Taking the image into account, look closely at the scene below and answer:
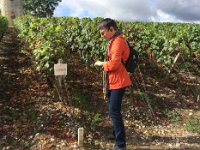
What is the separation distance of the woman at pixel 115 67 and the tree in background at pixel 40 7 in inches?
2039

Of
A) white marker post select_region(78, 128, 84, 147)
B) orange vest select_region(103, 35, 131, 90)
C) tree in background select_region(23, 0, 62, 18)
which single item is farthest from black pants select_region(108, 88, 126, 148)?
tree in background select_region(23, 0, 62, 18)

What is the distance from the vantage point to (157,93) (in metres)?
8.63

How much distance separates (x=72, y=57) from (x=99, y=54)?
2.29 meters

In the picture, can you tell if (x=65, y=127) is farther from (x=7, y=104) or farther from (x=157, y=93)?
(x=157, y=93)

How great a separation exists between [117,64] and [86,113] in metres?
1.95

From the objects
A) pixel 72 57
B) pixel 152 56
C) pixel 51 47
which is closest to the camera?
pixel 51 47

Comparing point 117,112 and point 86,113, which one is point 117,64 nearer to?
point 117,112

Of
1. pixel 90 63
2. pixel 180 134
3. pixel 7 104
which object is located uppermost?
pixel 90 63

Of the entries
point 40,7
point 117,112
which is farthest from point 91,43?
point 40,7


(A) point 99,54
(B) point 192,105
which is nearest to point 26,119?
(A) point 99,54

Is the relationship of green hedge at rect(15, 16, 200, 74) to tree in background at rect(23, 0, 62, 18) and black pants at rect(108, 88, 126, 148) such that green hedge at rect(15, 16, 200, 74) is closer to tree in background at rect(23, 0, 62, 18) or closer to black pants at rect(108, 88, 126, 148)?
black pants at rect(108, 88, 126, 148)

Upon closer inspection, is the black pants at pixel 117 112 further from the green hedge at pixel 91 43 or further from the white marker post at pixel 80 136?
the green hedge at pixel 91 43

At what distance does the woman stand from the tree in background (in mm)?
51784

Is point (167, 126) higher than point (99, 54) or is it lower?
lower
